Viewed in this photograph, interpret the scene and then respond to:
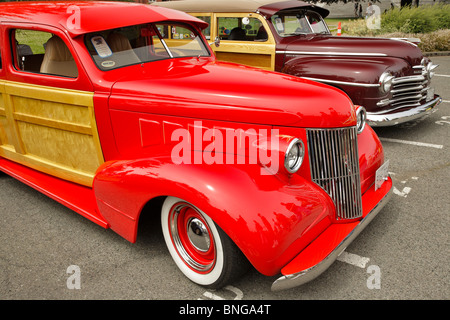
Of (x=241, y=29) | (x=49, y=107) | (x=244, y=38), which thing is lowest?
(x=49, y=107)

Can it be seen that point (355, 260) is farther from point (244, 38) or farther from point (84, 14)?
point (244, 38)

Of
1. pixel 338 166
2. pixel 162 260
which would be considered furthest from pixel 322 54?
pixel 162 260

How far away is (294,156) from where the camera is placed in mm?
2156

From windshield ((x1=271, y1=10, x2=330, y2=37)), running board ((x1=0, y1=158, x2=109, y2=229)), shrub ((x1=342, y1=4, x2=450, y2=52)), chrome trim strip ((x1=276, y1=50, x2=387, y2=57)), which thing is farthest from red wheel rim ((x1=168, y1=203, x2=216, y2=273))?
shrub ((x1=342, y1=4, x2=450, y2=52))

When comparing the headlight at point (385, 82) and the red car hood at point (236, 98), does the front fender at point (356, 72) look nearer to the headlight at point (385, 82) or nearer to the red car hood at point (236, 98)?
the headlight at point (385, 82)

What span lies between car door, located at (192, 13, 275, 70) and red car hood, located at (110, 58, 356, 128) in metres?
2.92

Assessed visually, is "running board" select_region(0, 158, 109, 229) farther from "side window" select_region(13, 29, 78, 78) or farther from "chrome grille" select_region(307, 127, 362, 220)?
"chrome grille" select_region(307, 127, 362, 220)

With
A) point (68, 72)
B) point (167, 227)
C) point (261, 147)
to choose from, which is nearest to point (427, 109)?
point (261, 147)

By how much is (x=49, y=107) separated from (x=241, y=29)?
3.57 m

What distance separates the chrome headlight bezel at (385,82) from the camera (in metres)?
4.55

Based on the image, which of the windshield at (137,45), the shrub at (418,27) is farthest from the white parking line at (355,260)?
the shrub at (418,27)

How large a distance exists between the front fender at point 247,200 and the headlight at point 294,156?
0.09 metres

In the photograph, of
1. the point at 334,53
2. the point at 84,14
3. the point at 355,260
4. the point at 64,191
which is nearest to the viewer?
the point at 355,260

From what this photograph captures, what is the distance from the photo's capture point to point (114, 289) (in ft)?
7.75
